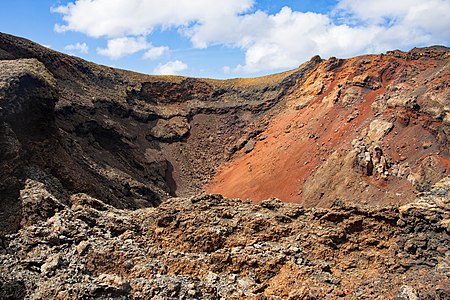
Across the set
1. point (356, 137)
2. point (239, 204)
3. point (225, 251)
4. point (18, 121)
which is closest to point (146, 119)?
point (356, 137)

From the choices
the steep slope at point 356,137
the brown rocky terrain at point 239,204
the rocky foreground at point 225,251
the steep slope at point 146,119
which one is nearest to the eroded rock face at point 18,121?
the brown rocky terrain at point 239,204

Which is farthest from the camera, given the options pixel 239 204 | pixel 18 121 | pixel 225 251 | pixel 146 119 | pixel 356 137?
pixel 146 119

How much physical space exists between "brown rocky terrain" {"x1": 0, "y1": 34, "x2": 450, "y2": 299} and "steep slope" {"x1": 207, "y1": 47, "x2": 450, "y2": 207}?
0.11 metres

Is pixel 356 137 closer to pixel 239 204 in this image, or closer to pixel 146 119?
pixel 239 204

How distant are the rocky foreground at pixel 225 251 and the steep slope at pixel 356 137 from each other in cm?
962

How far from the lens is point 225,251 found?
1066 centimetres

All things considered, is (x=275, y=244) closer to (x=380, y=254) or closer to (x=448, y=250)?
(x=380, y=254)

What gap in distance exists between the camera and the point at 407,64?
3262 cm

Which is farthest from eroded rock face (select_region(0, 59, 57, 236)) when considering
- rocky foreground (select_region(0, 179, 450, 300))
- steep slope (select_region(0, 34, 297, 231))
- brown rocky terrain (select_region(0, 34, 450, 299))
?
steep slope (select_region(0, 34, 297, 231))

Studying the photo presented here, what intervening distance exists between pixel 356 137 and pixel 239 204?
17109 millimetres

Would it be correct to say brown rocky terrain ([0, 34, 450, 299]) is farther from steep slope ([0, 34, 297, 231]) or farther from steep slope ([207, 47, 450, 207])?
steep slope ([0, 34, 297, 231])

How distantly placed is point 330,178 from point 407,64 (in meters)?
15.2

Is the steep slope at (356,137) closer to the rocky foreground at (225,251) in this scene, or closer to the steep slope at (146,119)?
the steep slope at (146,119)

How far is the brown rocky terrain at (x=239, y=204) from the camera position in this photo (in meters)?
9.62
